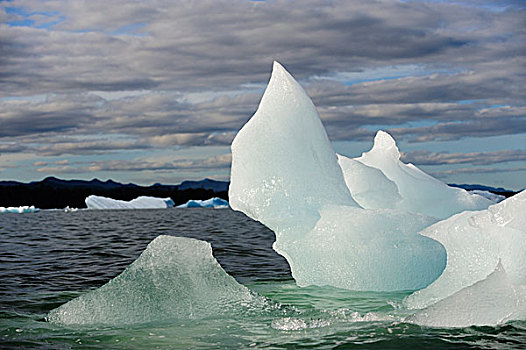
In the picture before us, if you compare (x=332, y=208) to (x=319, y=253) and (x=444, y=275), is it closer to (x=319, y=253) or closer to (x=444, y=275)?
(x=319, y=253)

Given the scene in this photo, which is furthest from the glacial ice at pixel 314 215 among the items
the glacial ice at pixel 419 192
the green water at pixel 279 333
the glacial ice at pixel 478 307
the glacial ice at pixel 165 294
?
the glacial ice at pixel 419 192

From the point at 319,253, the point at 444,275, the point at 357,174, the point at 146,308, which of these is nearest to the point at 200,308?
the point at 146,308

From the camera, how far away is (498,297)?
718cm

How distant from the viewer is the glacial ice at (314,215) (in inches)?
375

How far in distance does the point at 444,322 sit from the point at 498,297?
67cm

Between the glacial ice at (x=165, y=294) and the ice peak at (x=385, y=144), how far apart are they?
5994mm

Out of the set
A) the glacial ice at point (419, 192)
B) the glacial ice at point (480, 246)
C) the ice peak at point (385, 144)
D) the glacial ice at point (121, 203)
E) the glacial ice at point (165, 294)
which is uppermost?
the ice peak at point (385, 144)

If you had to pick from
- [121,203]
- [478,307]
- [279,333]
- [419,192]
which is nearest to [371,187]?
[419,192]

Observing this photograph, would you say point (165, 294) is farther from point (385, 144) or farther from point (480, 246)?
point (385, 144)

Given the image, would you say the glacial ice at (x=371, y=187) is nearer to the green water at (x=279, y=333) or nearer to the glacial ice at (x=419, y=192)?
the glacial ice at (x=419, y=192)

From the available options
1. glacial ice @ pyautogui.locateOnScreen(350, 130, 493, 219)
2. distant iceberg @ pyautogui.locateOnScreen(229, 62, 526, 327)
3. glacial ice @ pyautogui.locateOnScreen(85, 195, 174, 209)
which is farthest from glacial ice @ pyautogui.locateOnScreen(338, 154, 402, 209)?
glacial ice @ pyautogui.locateOnScreen(85, 195, 174, 209)

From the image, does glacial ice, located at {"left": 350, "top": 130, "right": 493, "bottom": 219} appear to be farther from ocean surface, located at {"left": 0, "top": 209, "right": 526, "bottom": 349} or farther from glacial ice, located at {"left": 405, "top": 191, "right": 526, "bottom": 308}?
glacial ice, located at {"left": 405, "top": 191, "right": 526, "bottom": 308}

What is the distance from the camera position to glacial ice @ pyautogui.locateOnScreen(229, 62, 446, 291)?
9.52 meters

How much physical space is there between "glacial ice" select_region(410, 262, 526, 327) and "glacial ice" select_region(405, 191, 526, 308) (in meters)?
0.79
